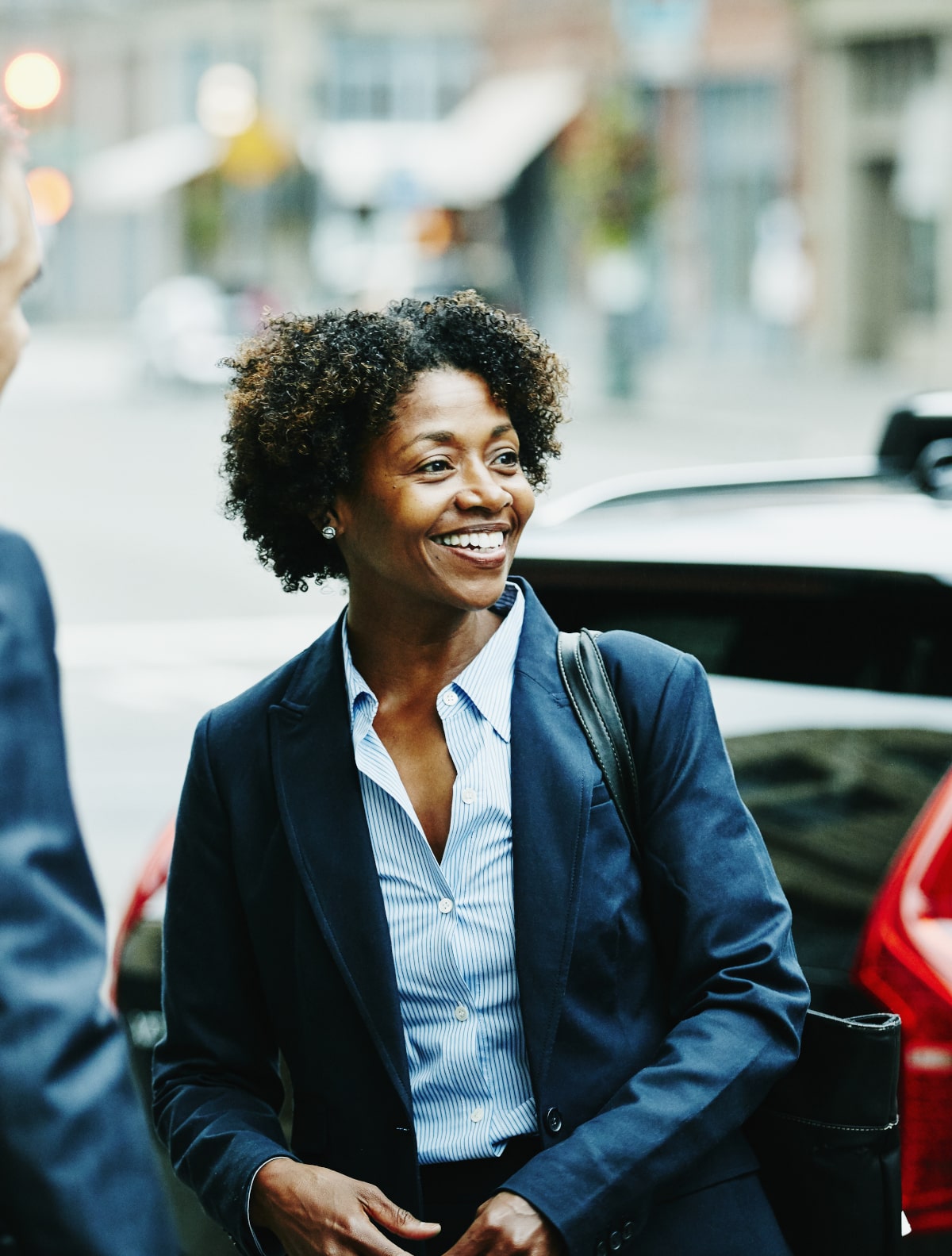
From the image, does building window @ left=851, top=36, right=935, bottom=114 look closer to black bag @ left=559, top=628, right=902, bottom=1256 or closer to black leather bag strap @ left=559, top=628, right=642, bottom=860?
black leather bag strap @ left=559, top=628, right=642, bottom=860

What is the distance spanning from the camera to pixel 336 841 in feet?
7.36

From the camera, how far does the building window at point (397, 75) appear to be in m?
48.5

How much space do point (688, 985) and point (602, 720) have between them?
1.08 feet

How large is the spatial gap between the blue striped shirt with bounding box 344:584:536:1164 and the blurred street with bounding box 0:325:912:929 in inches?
16.6

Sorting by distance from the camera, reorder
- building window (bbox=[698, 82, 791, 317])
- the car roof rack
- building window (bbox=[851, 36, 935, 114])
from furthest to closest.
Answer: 1. building window (bbox=[698, 82, 791, 317])
2. building window (bbox=[851, 36, 935, 114])
3. the car roof rack

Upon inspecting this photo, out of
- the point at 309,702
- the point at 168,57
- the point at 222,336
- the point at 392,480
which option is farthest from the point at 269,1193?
the point at 168,57

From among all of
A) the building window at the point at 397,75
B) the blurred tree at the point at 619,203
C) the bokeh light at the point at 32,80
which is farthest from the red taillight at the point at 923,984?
the building window at the point at 397,75

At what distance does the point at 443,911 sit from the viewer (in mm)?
2215

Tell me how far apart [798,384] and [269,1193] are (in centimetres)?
2762

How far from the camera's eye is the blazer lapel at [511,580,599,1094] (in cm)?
216

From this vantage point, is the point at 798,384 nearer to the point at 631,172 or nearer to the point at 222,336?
the point at 631,172

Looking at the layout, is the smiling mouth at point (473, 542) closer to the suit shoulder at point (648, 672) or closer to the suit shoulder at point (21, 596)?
the suit shoulder at point (648, 672)

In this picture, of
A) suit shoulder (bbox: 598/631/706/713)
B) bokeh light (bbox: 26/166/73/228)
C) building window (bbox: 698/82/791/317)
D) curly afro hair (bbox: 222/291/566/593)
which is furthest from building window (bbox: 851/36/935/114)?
suit shoulder (bbox: 598/631/706/713)

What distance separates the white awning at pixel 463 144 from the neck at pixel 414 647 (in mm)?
34419
